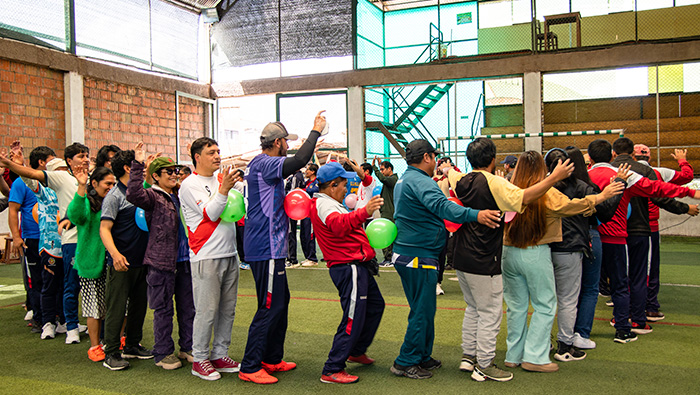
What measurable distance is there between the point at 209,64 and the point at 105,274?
14191 mm

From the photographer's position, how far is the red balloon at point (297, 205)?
4336 mm

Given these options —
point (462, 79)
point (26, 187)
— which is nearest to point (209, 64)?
point (462, 79)

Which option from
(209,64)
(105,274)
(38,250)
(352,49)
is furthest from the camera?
(209,64)

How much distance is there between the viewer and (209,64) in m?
18.4

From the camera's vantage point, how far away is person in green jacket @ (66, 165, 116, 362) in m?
5.16

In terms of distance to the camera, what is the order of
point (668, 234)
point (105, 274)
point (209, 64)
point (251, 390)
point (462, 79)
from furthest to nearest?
point (209, 64)
point (462, 79)
point (668, 234)
point (105, 274)
point (251, 390)

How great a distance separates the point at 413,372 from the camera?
4.38 meters

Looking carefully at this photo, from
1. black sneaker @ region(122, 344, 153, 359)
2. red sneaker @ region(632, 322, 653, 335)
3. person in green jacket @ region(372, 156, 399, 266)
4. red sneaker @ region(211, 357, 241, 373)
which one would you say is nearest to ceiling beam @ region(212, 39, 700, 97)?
person in green jacket @ region(372, 156, 399, 266)

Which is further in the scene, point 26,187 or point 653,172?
point 26,187

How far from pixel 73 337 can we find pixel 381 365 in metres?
3.25

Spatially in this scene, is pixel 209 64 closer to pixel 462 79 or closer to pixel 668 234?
pixel 462 79

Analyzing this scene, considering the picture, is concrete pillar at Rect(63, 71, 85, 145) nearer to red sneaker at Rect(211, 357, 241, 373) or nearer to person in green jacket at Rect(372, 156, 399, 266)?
person in green jacket at Rect(372, 156, 399, 266)

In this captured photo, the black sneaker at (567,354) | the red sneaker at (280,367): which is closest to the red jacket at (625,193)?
the black sneaker at (567,354)

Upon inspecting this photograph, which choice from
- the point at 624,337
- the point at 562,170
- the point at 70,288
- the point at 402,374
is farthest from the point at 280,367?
the point at 624,337
